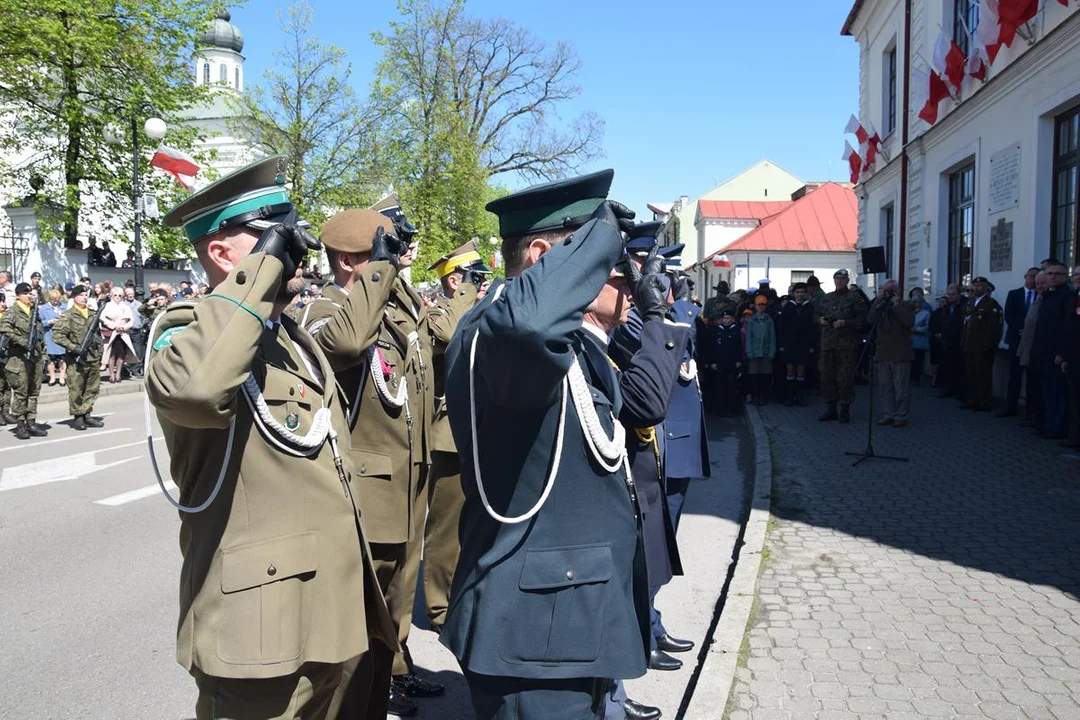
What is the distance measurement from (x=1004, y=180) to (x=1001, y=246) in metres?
1.07

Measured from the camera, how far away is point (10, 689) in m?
4.01

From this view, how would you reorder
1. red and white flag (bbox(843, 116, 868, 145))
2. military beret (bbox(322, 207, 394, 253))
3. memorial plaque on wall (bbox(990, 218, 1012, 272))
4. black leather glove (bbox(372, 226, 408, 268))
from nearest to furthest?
black leather glove (bbox(372, 226, 408, 268)), military beret (bbox(322, 207, 394, 253)), memorial plaque on wall (bbox(990, 218, 1012, 272)), red and white flag (bbox(843, 116, 868, 145))

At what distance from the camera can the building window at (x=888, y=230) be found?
72.9ft

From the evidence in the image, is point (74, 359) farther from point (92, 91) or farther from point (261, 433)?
point (92, 91)

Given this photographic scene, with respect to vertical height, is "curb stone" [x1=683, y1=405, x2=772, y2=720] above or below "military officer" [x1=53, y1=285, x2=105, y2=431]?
below

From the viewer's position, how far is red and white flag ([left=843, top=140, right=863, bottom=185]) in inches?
976

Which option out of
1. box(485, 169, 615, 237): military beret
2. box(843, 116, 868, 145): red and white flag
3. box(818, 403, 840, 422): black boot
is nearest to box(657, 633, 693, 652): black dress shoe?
box(485, 169, 615, 237): military beret

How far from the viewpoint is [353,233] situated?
3.70m

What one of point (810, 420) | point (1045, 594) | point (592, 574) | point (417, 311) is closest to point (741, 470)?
point (810, 420)

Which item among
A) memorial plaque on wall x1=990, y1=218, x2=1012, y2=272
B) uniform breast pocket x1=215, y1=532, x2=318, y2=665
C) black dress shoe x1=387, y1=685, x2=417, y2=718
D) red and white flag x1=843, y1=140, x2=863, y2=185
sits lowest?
black dress shoe x1=387, y1=685, x2=417, y2=718

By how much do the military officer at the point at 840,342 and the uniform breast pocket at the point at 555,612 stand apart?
1082 centimetres

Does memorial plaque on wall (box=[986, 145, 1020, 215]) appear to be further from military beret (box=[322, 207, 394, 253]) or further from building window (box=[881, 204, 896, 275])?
military beret (box=[322, 207, 394, 253])

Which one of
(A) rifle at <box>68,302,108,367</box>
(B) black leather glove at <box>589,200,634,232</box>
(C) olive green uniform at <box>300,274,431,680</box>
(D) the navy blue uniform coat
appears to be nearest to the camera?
(D) the navy blue uniform coat

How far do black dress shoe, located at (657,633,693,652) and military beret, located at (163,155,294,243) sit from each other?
123 inches
